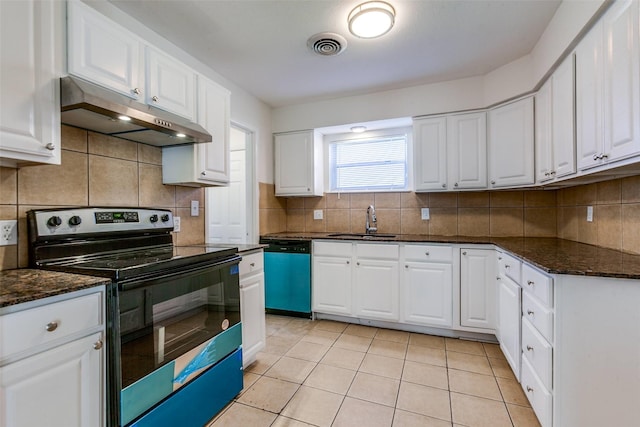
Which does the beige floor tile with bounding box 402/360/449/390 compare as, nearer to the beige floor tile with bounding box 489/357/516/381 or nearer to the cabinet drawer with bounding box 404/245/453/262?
the beige floor tile with bounding box 489/357/516/381

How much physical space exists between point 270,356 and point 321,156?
7.74 feet

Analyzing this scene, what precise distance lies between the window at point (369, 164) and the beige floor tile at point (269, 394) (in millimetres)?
2306

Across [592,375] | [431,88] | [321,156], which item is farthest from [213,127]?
[592,375]

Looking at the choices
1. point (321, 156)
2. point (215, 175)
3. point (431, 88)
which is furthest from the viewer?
point (321, 156)

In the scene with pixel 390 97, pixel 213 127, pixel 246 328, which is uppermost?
pixel 390 97

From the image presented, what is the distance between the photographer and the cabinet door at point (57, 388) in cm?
90

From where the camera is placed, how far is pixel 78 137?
166 centimetres

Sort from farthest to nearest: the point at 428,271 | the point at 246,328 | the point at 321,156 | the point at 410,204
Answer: the point at 321,156 < the point at 410,204 < the point at 428,271 < the point at 246,328

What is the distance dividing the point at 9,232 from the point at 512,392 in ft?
9.59

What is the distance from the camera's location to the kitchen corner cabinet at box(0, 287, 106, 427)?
35.4 inches

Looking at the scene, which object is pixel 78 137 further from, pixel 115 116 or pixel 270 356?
pixel 270 356

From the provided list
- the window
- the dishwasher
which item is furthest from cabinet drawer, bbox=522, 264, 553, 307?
the dishwasher

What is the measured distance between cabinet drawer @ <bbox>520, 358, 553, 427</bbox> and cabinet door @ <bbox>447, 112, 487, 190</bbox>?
5.37 feet

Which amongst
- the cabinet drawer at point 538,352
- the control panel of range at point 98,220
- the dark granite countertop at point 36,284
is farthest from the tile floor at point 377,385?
the control panel of range at point 98,220
